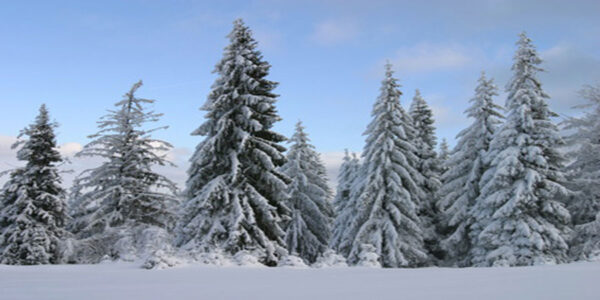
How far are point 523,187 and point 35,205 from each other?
2455cm

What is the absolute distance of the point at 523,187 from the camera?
20344mm

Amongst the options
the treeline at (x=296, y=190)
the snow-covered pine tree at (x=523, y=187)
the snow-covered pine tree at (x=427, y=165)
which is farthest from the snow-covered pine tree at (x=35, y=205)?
the snow-covered pine tree at (x=523, y=187)

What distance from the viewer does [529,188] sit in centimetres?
2012

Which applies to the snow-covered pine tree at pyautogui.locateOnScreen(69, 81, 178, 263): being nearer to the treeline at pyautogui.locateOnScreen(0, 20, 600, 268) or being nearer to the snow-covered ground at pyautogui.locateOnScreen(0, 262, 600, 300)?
the treeline at pyautogui.locateOnScreen(0, 20, 600, 268)

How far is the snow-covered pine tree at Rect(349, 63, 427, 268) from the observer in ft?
76.0

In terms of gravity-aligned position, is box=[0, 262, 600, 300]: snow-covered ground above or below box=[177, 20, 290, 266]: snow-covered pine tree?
below


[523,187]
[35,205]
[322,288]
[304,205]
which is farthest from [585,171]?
[35,205]

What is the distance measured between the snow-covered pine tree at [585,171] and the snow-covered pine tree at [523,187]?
1108 millimetres

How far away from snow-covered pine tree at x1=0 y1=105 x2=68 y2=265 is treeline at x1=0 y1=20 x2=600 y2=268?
0.23ft

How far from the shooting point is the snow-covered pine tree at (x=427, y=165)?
2676 centimetres

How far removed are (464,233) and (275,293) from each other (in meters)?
21.4

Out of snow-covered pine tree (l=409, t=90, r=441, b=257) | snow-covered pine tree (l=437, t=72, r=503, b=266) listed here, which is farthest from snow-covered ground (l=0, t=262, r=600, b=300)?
snow-covered pine tree (l=409, t=90, r=441, b=257)

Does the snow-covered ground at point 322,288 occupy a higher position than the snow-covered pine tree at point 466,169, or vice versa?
the snow-covered pine tree at point 466,169

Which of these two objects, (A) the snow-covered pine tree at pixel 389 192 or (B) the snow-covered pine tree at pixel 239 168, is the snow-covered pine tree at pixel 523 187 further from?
(B) the snow-covered pine tree at pixel 239 168
